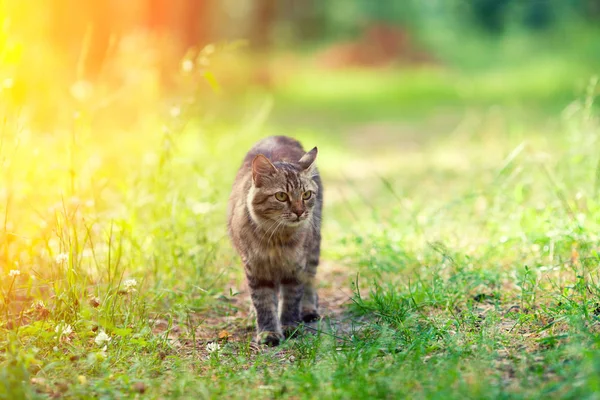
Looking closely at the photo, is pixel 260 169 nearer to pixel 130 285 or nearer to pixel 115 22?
pixel 130 285

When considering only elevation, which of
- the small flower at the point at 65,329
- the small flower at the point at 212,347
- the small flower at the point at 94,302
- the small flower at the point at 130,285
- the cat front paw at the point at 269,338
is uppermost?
the small flower at the point at 130,285

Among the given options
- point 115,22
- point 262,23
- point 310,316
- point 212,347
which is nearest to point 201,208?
point 310,316

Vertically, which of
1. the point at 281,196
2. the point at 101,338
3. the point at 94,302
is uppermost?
the point at 281,196

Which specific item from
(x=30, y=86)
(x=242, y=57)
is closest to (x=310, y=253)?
(x=30, y=86)

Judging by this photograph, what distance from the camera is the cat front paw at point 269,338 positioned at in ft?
12.7

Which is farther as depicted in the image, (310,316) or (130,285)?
(310,316)

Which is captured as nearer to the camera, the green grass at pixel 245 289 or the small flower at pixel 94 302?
the green grass at pixel 245 289

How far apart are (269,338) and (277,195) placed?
0.80 metres

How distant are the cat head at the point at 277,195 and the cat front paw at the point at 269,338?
2.04 feet

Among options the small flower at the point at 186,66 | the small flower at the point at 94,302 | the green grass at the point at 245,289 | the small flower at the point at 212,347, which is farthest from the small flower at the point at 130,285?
the small flower at the point at 186,66

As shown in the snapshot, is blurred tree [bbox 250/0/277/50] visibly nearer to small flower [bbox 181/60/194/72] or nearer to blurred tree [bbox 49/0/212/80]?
blurred tree [bbox 49/0/212/80]

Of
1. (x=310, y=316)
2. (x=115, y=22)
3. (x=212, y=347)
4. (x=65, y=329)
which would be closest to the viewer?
(x=65, y=329)

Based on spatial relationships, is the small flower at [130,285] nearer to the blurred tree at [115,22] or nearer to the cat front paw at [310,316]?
the cat front paw at [310,316]

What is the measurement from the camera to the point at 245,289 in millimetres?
4824
